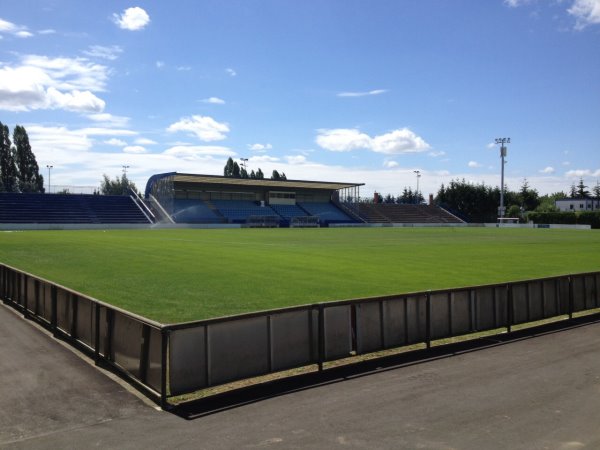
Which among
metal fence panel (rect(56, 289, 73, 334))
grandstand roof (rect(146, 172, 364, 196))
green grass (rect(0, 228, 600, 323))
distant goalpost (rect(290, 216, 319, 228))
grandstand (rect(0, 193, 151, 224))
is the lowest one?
green grass (rect(0, 228, 600, 323))

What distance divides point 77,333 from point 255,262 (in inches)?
629

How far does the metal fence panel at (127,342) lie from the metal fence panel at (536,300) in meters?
8.56

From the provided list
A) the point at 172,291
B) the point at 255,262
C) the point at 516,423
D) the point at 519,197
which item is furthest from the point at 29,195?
the point at 519,197

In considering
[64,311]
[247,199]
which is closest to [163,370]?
[64,311]

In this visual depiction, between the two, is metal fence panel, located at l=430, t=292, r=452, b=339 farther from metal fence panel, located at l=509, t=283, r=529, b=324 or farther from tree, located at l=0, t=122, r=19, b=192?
tree, located at l=0, t=122, r=19, b=192

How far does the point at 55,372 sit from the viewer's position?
8.59 metres

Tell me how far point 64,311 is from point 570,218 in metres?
101

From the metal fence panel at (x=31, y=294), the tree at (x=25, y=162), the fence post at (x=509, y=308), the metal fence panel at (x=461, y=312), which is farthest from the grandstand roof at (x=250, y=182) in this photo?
the metal fence panel at (x=461, y=312)

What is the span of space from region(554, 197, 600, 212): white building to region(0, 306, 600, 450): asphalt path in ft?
461

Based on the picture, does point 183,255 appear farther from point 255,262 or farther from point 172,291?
point 172,291

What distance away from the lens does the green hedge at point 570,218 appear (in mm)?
93438

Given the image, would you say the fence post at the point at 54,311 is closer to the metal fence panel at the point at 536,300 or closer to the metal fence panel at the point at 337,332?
the metal fence panel at the point at 337,332

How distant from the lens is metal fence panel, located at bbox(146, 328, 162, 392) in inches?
287

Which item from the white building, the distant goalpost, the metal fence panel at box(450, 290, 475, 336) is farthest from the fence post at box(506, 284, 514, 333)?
the white building
